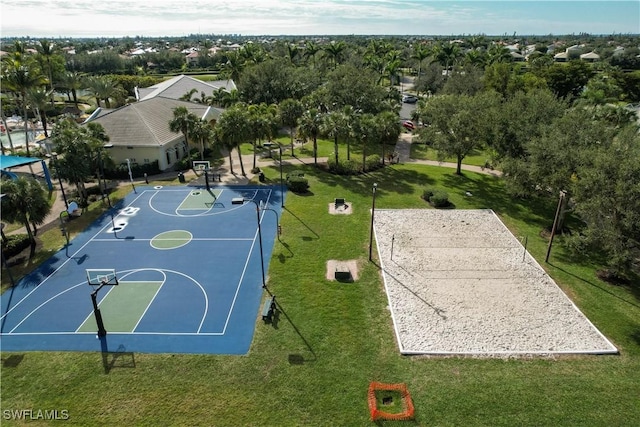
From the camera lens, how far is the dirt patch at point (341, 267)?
2853 cm

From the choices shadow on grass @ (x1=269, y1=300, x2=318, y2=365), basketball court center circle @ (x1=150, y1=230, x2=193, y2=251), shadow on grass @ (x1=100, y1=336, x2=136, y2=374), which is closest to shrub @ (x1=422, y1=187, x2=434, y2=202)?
shadow on grass @ (x1=269, y1=300, x2=318, y2=365)

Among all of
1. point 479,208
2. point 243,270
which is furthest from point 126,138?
point 479,208

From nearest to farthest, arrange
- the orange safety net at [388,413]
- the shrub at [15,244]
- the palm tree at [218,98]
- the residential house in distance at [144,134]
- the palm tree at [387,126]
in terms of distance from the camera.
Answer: the orange safety net at [388,413], the shrub at [15,244], the palm tree at [387,126], the residential house in distance at [144,134], the palm tree at [218,98]

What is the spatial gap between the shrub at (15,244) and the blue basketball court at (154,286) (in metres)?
3.38

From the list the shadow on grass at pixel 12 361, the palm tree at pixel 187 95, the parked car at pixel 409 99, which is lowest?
the shadow on grass at pixel 12 361

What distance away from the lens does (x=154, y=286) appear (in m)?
27.6

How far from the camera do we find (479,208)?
39.5m

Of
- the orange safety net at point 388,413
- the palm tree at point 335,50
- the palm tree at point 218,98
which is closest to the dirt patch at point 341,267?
the orange safety net at point 388,413

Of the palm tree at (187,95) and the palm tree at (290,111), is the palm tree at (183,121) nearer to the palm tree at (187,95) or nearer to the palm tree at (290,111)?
the palm tree at (290,111)

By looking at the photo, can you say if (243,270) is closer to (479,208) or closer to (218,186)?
(218,186)

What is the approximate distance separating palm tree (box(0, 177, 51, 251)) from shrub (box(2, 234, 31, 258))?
3.74ft

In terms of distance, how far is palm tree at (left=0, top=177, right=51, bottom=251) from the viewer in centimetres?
2969

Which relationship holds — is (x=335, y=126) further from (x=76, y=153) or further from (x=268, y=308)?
(x=268, y=308)

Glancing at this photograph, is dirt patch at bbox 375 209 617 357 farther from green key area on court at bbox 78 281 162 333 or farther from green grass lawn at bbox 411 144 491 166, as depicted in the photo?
green grass lawn at bbox 411 144 491 166
